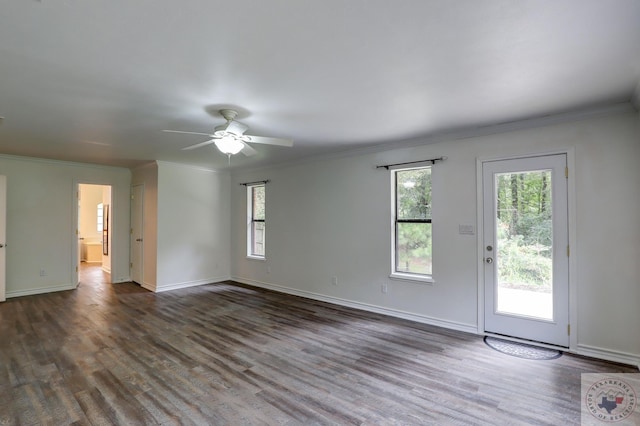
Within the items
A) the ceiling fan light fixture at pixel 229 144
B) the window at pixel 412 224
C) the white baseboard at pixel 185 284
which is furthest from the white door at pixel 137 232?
the window at pixel 412 224

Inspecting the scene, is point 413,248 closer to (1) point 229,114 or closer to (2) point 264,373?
(2) point 264,373

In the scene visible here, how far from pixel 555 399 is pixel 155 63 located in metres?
3.75

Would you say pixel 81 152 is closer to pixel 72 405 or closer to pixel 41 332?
pixel 41 332

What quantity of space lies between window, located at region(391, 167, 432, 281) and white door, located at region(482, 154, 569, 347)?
72cm

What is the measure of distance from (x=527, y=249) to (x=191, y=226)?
558cm

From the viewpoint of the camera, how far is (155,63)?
2.11 metres

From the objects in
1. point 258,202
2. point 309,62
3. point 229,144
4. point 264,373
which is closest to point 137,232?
point 258,202

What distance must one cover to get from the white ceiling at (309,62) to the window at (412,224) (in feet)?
3.02

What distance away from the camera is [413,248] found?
428 centimetres

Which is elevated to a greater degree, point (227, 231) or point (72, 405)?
point (227, 231)

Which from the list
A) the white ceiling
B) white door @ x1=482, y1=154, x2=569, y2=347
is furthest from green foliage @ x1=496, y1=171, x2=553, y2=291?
the white ceiling

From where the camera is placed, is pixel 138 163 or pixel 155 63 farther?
pixel 138 163

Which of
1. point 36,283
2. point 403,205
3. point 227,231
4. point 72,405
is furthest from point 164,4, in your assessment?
point 36,283

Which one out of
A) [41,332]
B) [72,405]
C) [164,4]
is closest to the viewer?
[164,4]
